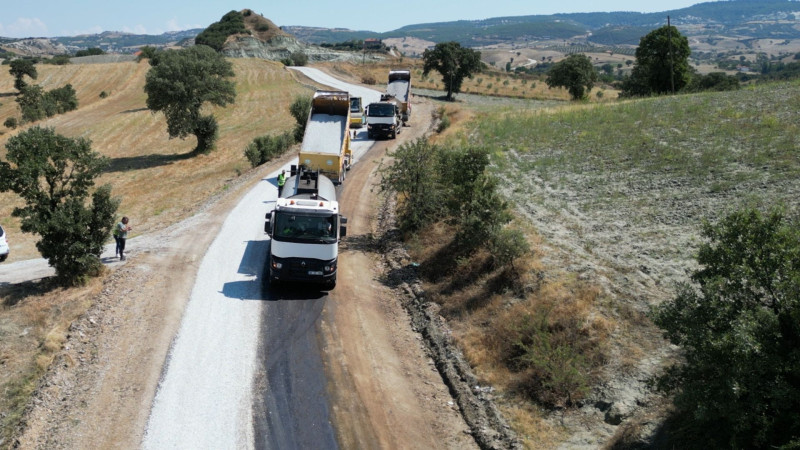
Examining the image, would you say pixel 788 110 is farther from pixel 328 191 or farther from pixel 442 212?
pixel 328 191

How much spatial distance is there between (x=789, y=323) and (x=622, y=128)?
86.3 feet

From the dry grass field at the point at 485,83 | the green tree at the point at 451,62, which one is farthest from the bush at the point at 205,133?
the dry grass field at the point at 485,83

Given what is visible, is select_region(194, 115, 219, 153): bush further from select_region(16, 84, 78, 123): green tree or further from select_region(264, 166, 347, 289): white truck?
select_region(264, 166, 347, 289): white truck

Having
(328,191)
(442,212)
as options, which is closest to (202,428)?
(328,191)

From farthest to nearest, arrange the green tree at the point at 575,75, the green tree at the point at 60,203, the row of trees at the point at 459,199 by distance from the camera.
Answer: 1. the green tree at the point at 575,75
2. the row of trees at the point at 459,199
3. the green tree at the point at 60,203

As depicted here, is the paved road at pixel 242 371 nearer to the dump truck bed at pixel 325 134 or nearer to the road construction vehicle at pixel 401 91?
the dump truck bed at pixel 325 134

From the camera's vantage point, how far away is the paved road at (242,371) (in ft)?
38.9

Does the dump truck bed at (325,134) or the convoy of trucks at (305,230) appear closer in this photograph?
the convoy of trucks at (305,230)

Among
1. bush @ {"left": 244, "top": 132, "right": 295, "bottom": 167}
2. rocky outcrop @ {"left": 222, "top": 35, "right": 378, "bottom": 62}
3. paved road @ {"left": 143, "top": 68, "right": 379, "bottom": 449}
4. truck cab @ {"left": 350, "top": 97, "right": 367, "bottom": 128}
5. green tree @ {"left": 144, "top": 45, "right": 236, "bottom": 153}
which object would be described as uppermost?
rocky outcrop @ {"left": 222, "top": 35, "right": 378, "bottom": 62}

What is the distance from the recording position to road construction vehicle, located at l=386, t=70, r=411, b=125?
4730 cm

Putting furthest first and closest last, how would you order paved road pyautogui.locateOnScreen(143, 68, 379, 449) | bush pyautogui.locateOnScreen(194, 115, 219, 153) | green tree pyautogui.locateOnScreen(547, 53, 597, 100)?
green tree pyautogui.locateOnScreen(547, 53, 597, 100), bush pyautogui.locateOnScreen(194, 115, 219, 153), paved road pyautogui.locateOnScreen(143, 68, 379, 449)

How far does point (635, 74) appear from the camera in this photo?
197 ft

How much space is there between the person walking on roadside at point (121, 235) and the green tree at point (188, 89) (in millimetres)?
24959

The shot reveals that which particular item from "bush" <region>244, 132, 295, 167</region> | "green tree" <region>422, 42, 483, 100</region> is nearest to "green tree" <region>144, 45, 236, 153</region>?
"bush" <region>244, 132, 295, 167</region>
